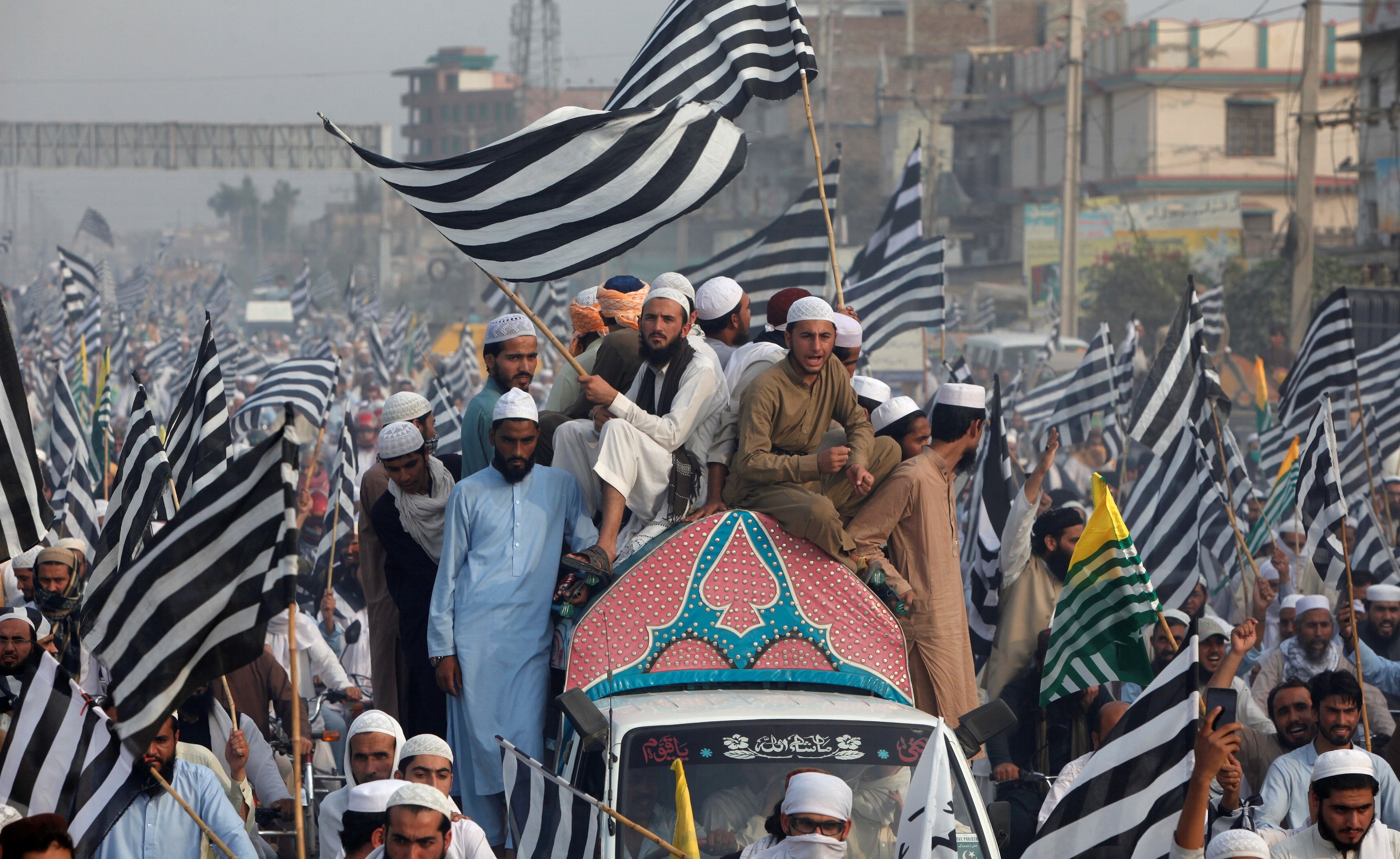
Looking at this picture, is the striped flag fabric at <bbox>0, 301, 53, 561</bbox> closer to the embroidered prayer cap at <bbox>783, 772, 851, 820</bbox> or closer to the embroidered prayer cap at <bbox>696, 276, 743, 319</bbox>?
the embroidered prayer cap at <bbox>783, 772, 851, 820</bbox>

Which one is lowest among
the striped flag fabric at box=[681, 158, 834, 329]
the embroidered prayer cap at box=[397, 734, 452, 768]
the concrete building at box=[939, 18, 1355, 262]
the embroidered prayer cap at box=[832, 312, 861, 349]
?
the embroidered prayer cap at box=[397, 734, 452, 768]

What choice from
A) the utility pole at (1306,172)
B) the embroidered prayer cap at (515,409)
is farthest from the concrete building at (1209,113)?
the embroidered prayer cap at (515,409)

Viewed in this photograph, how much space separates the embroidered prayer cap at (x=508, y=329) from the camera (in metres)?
7.45

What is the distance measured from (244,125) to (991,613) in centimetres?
7973

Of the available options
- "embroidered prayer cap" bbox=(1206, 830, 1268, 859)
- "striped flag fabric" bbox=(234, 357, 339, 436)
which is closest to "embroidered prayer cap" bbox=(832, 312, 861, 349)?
"embroidered prayer cap" bbox=(1206, 830, 1268, 859)

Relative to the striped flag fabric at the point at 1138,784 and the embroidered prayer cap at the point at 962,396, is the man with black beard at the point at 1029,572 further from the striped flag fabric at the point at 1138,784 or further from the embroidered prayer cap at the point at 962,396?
the striped flag fabric at the point at 1138,784

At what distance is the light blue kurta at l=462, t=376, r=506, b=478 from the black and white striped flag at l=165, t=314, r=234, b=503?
2.15 m

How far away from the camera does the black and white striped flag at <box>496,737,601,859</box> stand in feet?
17.3

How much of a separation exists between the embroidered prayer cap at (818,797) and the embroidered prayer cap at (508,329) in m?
2.94

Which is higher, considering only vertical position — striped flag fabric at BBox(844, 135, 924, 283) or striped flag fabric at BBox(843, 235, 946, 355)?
striped flag fabric at BBox(844, 135, 924, 283)

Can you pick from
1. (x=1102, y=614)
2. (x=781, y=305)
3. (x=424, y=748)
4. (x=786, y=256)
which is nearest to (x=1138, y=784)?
(x=1102, y=614)

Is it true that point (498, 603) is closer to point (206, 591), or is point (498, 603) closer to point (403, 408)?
point (403, 408)

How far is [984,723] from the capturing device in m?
5.65

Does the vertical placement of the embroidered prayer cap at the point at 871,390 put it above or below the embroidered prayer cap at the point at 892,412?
above
